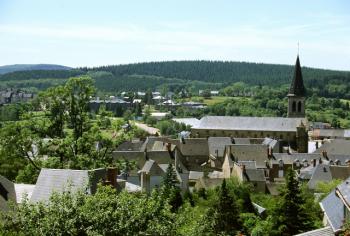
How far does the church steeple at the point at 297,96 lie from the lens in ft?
347

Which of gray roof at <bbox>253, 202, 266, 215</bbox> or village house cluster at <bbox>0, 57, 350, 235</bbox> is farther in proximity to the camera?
gray roof at <bbox>253, 202, 266, 215</bbox>

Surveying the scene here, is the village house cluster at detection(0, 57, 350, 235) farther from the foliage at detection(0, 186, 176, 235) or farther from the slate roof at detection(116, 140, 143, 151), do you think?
the foliage at detection(0, 186, 176, 235)

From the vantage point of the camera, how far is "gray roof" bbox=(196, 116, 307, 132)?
96.0 metres

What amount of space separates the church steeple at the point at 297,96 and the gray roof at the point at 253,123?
8602 mm

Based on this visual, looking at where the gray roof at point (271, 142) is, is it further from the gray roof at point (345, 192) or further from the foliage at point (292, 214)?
the gray roof at point (345, 192)

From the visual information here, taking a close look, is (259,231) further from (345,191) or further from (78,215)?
(78,215)

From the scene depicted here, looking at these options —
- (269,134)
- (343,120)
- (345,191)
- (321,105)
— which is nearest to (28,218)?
(345,191)

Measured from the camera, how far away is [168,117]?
540ft

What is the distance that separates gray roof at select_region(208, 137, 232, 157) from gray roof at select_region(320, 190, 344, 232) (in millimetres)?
51944

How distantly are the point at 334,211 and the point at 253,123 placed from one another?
3056 inches

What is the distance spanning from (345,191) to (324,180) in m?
38.1

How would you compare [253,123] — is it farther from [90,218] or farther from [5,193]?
[90,218]

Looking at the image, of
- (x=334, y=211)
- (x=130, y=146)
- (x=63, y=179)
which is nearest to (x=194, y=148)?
(x=130, y=146)

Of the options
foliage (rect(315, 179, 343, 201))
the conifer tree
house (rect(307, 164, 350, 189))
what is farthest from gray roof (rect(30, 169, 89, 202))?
house (rect(307, 164, 350, 189))
